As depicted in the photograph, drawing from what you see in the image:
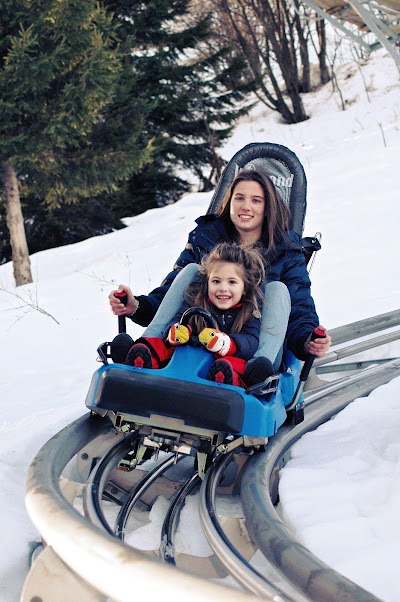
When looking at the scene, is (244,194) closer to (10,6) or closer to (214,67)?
(10,6)

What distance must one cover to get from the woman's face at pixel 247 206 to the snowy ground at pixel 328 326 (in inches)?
45.9

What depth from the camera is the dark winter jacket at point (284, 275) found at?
364 centimetres

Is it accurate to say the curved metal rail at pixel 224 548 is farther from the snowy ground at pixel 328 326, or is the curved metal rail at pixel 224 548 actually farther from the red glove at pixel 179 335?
the red glove at pixel 179 335

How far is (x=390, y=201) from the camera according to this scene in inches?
374

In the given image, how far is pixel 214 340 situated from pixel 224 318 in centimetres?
35

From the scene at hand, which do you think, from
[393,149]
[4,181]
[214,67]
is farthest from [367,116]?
[4,181]

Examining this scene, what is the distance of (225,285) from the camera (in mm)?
3428

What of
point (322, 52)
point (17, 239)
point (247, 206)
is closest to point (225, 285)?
point (247, 206)

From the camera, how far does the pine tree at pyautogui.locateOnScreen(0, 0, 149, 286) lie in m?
9.29

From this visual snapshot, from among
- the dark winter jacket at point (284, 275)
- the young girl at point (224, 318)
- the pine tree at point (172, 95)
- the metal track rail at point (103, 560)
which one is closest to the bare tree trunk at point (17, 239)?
the pine tree at point (172, 95)

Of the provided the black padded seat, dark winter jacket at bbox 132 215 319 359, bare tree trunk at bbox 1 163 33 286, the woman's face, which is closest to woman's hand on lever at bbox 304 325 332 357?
dark winter jacket at bbox 132 215 319 359

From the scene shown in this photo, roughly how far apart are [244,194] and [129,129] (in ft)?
26.6

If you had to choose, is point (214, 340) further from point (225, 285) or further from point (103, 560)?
point (103, 560)

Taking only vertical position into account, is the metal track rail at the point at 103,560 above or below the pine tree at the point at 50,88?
below
